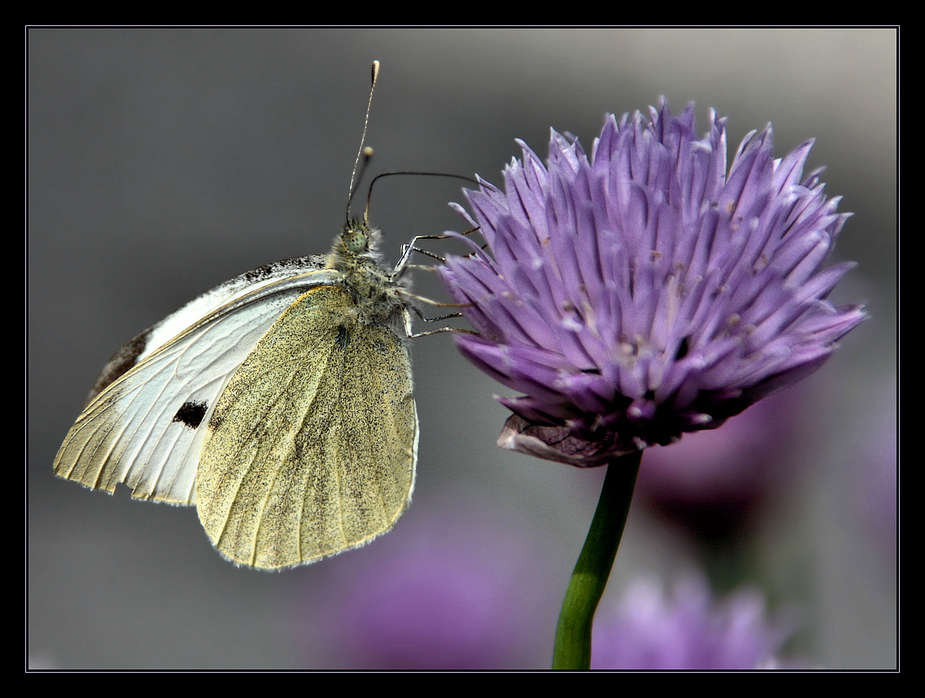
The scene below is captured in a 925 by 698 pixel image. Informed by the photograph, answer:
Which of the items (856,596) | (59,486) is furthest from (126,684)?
(59,486)

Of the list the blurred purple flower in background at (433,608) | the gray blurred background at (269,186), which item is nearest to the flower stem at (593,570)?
the blurred purple flower in background at (433,608)

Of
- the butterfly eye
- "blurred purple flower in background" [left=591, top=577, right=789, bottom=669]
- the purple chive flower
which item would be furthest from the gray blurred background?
the purple chive flower

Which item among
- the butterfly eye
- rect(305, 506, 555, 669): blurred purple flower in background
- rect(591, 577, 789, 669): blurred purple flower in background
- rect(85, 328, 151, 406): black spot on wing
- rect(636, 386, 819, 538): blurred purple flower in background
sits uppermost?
the butterfly eye

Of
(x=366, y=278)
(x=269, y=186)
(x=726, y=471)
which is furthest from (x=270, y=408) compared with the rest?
(x=269, y=186)

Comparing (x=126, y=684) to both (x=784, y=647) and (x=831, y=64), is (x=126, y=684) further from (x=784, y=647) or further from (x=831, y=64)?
(x=831, y=64)

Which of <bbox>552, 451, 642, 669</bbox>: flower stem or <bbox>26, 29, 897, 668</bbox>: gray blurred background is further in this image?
<bbox>26, 29, 897, 668</bbox>: gray blurred background

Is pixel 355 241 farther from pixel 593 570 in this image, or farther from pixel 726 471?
pixel 726 471

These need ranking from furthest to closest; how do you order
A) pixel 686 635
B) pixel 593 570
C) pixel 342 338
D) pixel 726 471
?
pixel 726 471 < pixel 342 338 < pixel 686 635 < pixel 593 570

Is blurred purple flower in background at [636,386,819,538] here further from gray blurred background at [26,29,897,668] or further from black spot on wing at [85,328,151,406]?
gray blurred background at [26,29,897,668]
